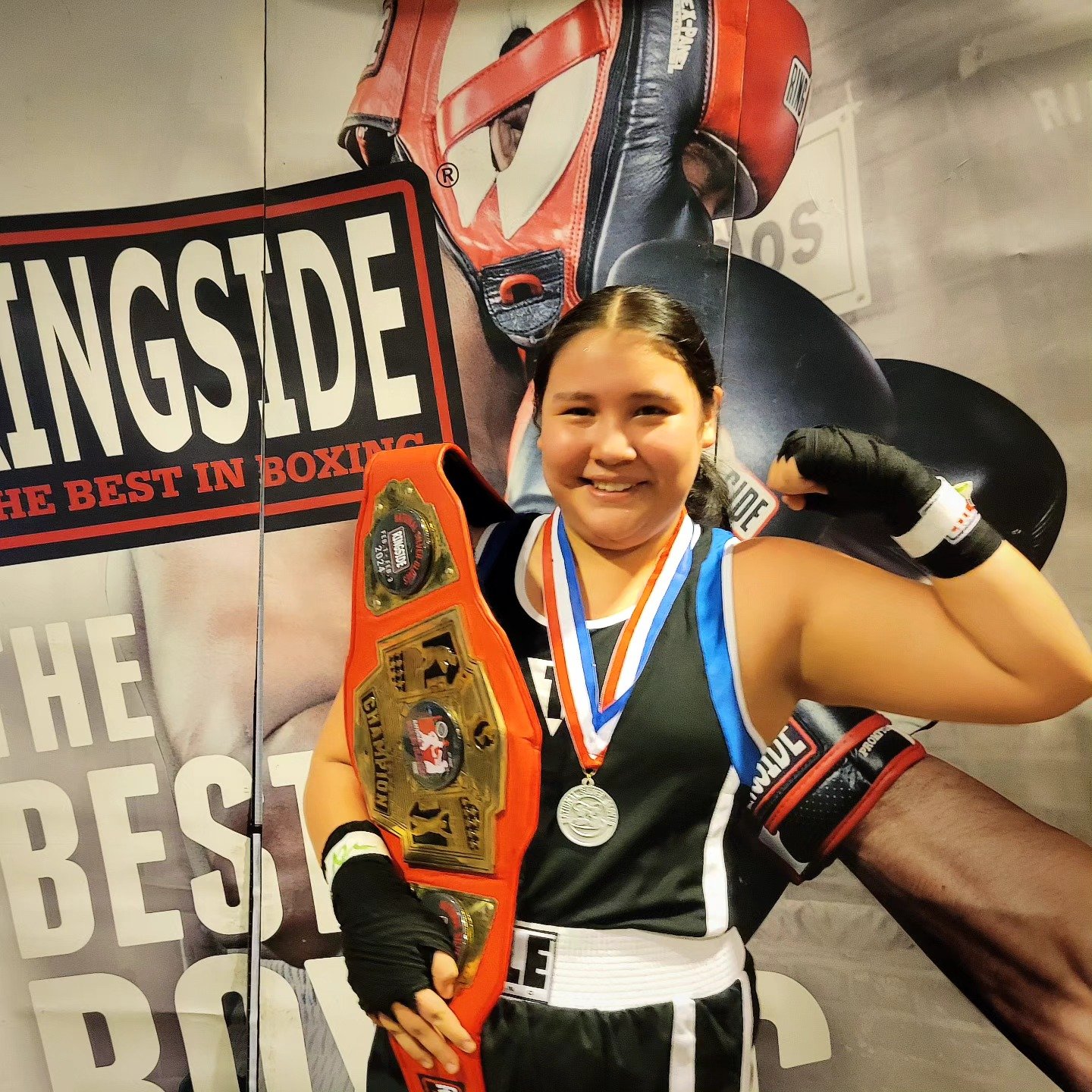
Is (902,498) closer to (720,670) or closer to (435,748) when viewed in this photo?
(720,670)

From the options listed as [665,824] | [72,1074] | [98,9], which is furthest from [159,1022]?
[98,9]

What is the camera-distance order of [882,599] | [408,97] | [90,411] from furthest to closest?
[90,411] → [408,97] → [882,599]

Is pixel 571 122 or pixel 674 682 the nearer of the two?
pixel 674 682

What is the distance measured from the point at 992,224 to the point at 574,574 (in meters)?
0.75

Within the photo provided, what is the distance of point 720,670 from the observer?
128 centimetres

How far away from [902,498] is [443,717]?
2.18 feet

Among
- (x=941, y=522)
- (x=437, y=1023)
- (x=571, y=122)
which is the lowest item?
(x=437, y=1023)

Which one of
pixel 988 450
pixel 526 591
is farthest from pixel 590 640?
pixel 988 450

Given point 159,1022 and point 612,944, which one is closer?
point 612,944

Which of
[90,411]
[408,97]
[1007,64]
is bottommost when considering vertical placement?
[90,411]

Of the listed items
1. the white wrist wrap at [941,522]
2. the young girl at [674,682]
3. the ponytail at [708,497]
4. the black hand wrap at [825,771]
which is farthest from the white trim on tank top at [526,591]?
the white wrist wrap at [941,522]

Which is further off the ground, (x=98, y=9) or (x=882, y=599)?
(x=98, y=9)

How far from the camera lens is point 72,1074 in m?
1.61

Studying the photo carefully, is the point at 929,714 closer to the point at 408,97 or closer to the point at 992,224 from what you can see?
the point at 992,224
